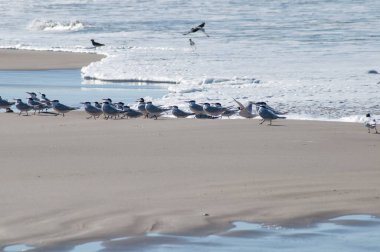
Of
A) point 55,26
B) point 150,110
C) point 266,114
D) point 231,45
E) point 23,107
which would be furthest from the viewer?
point 55,26

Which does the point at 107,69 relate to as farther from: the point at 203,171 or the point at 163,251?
the point at 163,251

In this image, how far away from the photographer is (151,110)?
40.6 ft

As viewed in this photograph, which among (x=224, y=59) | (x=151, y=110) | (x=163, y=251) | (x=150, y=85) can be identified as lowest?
(x=163, y=251)

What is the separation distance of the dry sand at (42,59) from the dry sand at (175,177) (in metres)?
11.9

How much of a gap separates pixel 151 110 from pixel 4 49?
1787cm

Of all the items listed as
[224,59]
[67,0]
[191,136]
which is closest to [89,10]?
[67,0]

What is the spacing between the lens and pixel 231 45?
26844 mm

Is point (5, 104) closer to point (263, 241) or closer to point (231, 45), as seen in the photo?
point (263, 241)

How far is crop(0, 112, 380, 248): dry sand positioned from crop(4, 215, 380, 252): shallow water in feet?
0.48

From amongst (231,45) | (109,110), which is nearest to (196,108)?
(109,110)

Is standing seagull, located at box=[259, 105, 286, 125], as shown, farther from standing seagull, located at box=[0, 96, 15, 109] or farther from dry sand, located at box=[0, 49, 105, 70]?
dry sand, located at box=[0, 49, 105, 70]

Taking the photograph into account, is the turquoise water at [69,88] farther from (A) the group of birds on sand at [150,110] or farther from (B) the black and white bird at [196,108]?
(B) the black and white bird at [196,108]

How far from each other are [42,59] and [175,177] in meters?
17.9

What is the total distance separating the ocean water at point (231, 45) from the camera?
602 inches
